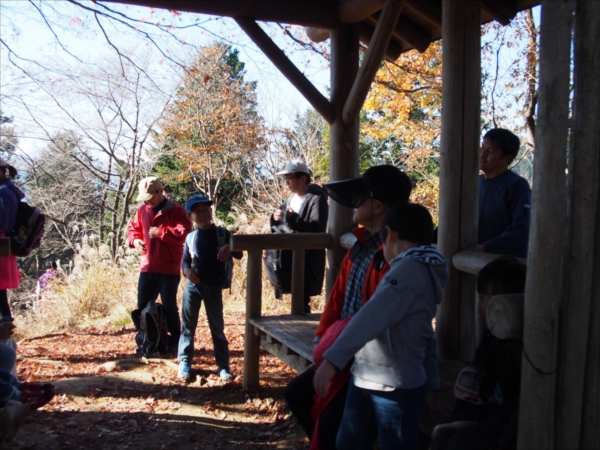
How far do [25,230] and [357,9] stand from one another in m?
3.41

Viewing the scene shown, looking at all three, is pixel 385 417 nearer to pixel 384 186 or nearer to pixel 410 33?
pixel 384 186

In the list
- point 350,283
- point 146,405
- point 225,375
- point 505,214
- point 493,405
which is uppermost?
point 505,214

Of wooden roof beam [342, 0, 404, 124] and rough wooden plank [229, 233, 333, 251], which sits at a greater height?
wooden roof beam [342, 0, 404, 124]

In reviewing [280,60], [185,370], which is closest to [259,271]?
[185,370]

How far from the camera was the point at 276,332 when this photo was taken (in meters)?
4.46

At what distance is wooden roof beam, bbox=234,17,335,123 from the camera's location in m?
4.72

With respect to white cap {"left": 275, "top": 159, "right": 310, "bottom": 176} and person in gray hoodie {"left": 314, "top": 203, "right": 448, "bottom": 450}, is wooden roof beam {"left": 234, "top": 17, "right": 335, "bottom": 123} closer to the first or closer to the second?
white cap {"left": 275, "top": 159, "right": 310, "bottom": 176}

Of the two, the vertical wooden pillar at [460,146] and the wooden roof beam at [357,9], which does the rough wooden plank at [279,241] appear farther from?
the wooden roof beam at [357,9]

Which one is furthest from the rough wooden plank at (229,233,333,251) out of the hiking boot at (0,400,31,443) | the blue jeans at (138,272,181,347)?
the hiking boot at (0,400,31,443)

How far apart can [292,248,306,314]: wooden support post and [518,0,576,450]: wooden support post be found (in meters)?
3.05

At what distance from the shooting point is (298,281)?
5117 mm

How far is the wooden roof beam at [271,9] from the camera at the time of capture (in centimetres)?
442

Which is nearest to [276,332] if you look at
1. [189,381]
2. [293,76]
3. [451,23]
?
[189,381]

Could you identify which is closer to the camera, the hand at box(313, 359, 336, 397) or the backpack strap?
the hand at box(313, 359, 336, 397)
